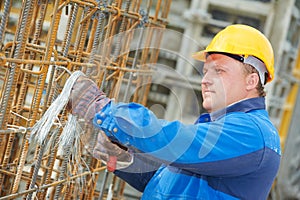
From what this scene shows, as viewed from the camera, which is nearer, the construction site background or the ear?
the ear

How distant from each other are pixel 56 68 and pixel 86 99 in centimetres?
78

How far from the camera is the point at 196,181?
9.35 ft

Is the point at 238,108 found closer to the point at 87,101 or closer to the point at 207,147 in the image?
the point at 207,147

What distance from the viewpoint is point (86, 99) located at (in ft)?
8.23

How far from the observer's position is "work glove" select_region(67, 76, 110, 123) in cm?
249

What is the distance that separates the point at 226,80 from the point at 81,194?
5.38ft

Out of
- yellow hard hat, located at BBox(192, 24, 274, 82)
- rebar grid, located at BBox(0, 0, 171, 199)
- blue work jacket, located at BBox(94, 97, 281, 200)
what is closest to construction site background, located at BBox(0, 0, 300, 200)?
rebar grid, located at BBox(0, 0, 171, 199)

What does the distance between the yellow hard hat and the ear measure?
10 centimetres

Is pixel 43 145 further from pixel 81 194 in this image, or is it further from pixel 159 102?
pixel 159 102

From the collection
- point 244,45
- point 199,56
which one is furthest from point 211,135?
point 199,56

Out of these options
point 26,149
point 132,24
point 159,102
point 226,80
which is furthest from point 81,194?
point 159,102

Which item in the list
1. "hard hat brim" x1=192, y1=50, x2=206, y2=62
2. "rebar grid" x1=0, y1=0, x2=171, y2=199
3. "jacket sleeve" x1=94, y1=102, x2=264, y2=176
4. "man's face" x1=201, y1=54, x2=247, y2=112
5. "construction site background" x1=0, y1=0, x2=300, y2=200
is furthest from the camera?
"hard hat brim" x1=192, y1=50, x2=206, y2=62

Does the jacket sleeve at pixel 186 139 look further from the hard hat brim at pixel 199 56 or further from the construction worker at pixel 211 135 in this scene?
the hard hat brim at pixel 199 56

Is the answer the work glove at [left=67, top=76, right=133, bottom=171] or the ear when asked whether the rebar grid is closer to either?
the work glove at [left=67, top=76, right=133, bottom=171]
